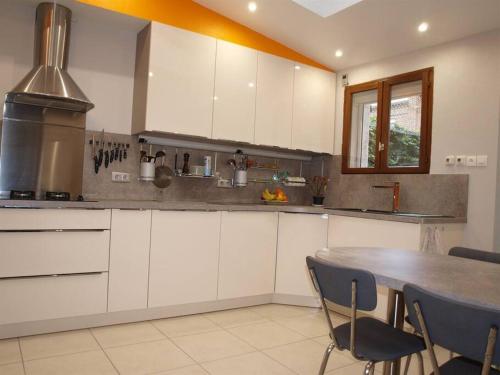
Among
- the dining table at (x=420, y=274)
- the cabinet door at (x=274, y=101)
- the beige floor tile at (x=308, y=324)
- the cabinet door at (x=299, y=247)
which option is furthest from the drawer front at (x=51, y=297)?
the cabinet door at (x=274, y=101)

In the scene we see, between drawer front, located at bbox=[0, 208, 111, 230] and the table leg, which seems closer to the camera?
the table leg

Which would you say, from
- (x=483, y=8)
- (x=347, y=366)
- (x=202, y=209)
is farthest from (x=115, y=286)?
(x=483, y=8)

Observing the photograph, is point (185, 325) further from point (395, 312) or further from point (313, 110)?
point (313, 110)

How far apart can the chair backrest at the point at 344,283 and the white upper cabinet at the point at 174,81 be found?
2.05 metres

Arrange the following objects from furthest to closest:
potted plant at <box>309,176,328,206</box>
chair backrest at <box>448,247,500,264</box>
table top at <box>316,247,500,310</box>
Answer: potted plant at <box>309,176,328,206</box>
chair backrest at <box>448,247,500,264</box>
table top at <box>316,247,500,310</box>

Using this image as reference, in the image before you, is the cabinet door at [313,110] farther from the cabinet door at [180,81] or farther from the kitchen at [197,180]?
the cabinet door at [180,81]

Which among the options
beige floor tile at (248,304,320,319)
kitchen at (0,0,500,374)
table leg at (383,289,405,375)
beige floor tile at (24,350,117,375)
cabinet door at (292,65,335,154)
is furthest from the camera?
cabinet door at (292,65,335,154)

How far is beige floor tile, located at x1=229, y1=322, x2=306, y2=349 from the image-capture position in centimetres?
257

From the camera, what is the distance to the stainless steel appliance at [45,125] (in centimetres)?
276

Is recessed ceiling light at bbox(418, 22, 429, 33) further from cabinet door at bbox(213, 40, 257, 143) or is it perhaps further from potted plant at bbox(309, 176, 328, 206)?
potted plant at bbox(309, 176, 328, 206)

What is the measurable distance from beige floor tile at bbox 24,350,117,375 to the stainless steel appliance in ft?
4.11

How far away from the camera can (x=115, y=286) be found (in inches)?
106

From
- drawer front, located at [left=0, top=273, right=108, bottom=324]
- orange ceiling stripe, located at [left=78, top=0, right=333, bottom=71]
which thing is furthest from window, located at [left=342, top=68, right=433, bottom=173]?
drawer front, located at [left=0, top=273, right=108, bottom=324]

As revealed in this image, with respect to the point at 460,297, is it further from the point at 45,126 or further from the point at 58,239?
the point at 45,126
